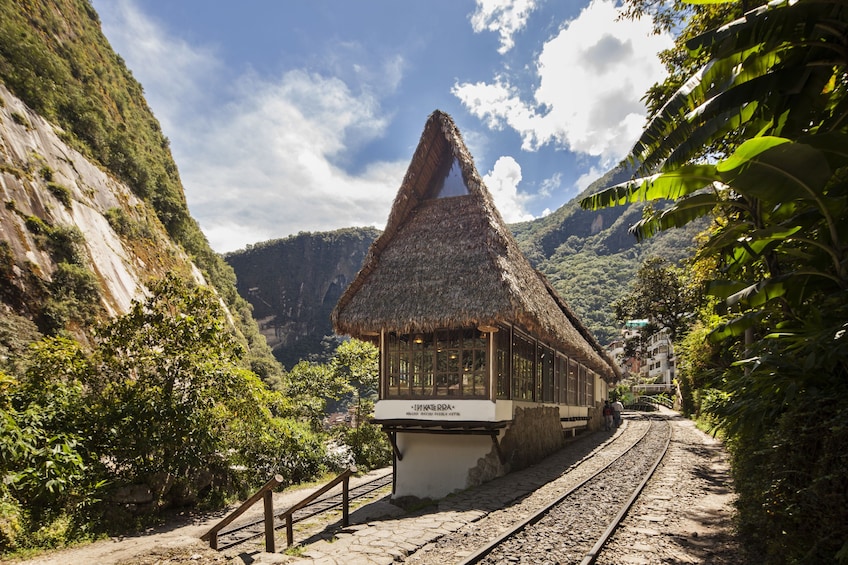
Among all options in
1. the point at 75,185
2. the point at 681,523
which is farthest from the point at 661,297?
the point at 75,185

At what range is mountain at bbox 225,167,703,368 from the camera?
327ft

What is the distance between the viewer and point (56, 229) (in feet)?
78.8

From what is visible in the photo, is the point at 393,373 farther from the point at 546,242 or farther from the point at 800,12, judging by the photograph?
the point at 546,242

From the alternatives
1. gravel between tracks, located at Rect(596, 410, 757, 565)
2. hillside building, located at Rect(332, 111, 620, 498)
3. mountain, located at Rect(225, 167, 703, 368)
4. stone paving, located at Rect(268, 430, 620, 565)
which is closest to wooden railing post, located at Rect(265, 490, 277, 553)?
stone paving, located at Rect(268, 430, 620, 565)

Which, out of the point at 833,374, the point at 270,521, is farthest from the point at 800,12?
the point at 270,521

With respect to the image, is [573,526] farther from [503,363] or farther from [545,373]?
[545,373]

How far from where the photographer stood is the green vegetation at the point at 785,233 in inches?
153

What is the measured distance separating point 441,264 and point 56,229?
21815mm

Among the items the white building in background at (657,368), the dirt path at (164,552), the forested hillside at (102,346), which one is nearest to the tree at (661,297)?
the forested hillside at (102,346)

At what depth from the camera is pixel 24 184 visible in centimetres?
2405

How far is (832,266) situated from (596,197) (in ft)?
8.99

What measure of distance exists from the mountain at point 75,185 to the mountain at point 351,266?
63.5 m

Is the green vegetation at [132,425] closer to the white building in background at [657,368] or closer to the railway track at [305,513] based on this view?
the railway track at [305,513]

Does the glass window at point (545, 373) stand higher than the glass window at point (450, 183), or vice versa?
the glass window at point (450, 183)
